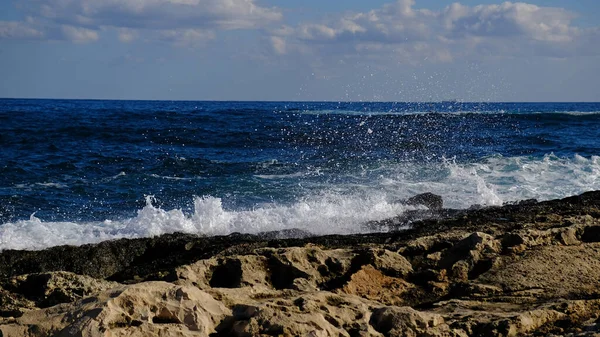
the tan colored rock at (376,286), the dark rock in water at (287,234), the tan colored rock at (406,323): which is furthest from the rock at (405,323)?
the dark rock in water at (287,234)

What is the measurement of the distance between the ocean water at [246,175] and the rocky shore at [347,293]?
3.65 metres

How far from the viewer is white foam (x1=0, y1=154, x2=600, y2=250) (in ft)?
35.0

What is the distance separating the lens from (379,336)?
13.2 ft

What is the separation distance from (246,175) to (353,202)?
4.71 m

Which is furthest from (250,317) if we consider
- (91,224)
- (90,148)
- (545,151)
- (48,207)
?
(545,151)

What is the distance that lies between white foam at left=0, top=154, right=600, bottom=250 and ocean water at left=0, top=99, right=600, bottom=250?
30mm

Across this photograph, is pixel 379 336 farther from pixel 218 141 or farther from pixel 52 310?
pixel 218 141

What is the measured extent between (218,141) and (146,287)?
68.7 feet

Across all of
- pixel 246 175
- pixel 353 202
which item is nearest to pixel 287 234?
pixel 353 202

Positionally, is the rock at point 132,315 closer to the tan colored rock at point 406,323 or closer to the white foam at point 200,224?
the tan colored rock at point 406,323

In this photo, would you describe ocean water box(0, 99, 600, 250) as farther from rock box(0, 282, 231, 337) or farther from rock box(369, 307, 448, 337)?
rock box(0, 282, 231, 337)

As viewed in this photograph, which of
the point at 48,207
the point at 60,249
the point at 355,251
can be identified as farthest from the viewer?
the point at 48,207

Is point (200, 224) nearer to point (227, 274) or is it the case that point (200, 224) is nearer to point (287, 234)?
point (287, 234)

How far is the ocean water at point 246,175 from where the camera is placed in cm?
1119
